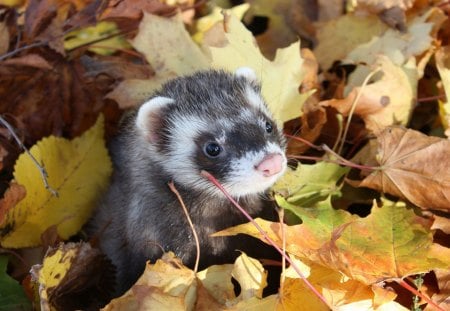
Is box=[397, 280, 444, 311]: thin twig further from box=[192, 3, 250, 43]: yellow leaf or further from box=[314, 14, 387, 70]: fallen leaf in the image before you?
box=[192, 3, 250, 43]: yellow leaf

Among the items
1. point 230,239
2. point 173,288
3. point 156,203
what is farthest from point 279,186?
point 173,288

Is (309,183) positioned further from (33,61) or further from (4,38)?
(4,38)

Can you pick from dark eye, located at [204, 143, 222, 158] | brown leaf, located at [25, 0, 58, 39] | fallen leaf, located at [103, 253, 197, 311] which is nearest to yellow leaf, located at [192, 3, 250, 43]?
brown leaf, located at [25, 0, 58, 39]

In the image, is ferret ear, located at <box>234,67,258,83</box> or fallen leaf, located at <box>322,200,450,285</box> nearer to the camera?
fallen leaf, located at <box>322,200,450,285</box>

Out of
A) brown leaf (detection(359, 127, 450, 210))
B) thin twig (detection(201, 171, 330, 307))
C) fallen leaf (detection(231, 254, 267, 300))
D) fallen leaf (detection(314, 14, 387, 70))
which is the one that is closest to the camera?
thin twig (detection(201, 171, 330, 307))

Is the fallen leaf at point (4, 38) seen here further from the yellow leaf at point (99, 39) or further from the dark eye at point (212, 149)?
the dark eye at point (212, 149)

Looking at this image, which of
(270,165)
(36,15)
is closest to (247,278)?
(270,165)
